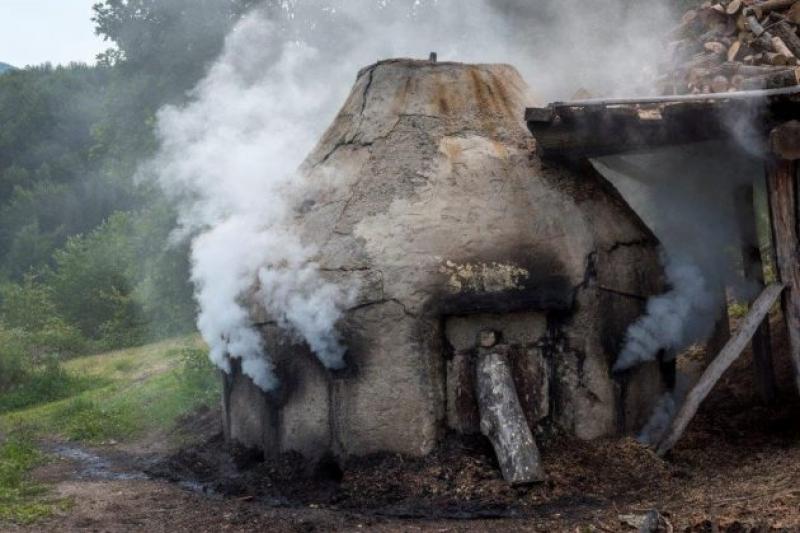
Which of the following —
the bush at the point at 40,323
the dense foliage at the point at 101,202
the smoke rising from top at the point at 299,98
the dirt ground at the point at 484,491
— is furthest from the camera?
the dense foliage at the point at 101,202

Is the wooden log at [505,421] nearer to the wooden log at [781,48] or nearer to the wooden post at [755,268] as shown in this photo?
the wooden post at [755,268]

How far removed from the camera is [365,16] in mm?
17391

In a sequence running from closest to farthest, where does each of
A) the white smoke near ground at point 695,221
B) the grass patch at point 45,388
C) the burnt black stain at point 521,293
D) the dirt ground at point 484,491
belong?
the dirt ground at point 484,491 < the burnt black stain at point 521,293 < the white smoke near ground at point 695,221 < the grass patch at point 45,388

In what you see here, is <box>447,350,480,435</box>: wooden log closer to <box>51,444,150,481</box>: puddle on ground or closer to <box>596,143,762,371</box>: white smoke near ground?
<box>596,143,762,371</box>: white smoke near ground

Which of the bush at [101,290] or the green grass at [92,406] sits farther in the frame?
the bush at [101,290]

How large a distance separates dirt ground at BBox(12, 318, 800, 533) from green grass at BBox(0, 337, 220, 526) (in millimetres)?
622

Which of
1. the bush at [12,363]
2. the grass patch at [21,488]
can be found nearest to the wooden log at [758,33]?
the grass patch at [21,488]

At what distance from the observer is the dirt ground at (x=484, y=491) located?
6246 mm

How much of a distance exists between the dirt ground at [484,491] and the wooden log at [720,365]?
0.71 feet

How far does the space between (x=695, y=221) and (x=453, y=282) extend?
3020 millimetres

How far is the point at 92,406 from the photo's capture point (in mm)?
13805

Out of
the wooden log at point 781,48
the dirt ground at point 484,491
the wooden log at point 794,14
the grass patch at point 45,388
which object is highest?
the wooden log at point 794,14

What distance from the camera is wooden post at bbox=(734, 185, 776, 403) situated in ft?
28.9

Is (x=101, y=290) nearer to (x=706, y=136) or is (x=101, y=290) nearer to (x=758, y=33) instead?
(x=758, y=33)
